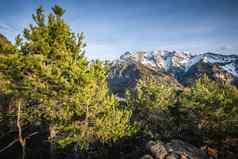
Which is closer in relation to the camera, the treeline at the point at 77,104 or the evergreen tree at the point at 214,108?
the treeline at the point at 77,104

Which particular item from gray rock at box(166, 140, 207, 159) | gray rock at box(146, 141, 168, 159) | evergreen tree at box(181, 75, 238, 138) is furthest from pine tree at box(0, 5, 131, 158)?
evergreen tree at box(181, 75, 238, 138)

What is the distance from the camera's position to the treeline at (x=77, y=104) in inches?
476

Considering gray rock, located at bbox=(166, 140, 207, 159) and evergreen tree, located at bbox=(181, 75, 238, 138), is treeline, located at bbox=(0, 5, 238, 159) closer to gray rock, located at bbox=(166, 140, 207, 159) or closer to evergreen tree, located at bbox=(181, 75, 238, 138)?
Result: evergreen tree, located at bbox=(181, 75, 238, 138)

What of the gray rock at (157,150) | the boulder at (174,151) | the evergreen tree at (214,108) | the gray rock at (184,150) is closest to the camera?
the boulder at (174,151)

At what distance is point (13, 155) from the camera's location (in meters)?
17.6

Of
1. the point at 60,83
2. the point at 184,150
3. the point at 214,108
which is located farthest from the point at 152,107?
the point at 60,83

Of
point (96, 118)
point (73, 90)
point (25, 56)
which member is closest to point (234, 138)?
point (96, 118)

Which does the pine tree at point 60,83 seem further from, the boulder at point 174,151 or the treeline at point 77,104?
the boulder at point 174,151

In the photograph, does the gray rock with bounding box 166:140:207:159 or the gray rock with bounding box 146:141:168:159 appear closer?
the gray rock with bounding box 146:141:168:159

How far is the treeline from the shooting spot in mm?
12086

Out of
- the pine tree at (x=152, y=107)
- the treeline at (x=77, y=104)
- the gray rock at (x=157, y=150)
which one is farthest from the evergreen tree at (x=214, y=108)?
the gray rock at (x=157, y=150)

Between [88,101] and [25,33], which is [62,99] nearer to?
[88,101]

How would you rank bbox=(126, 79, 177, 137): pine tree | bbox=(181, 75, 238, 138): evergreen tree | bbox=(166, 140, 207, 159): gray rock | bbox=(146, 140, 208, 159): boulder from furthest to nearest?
bbox=(126, 79, 177, 137): pine tree
bbox=(181, 75, 238, 138): evergreen tree
bbox=(166, 140, 207, 159): gray rock
bbox=(146, 140, 208, 159): boulder

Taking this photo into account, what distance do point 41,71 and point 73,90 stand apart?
7.74 ft
